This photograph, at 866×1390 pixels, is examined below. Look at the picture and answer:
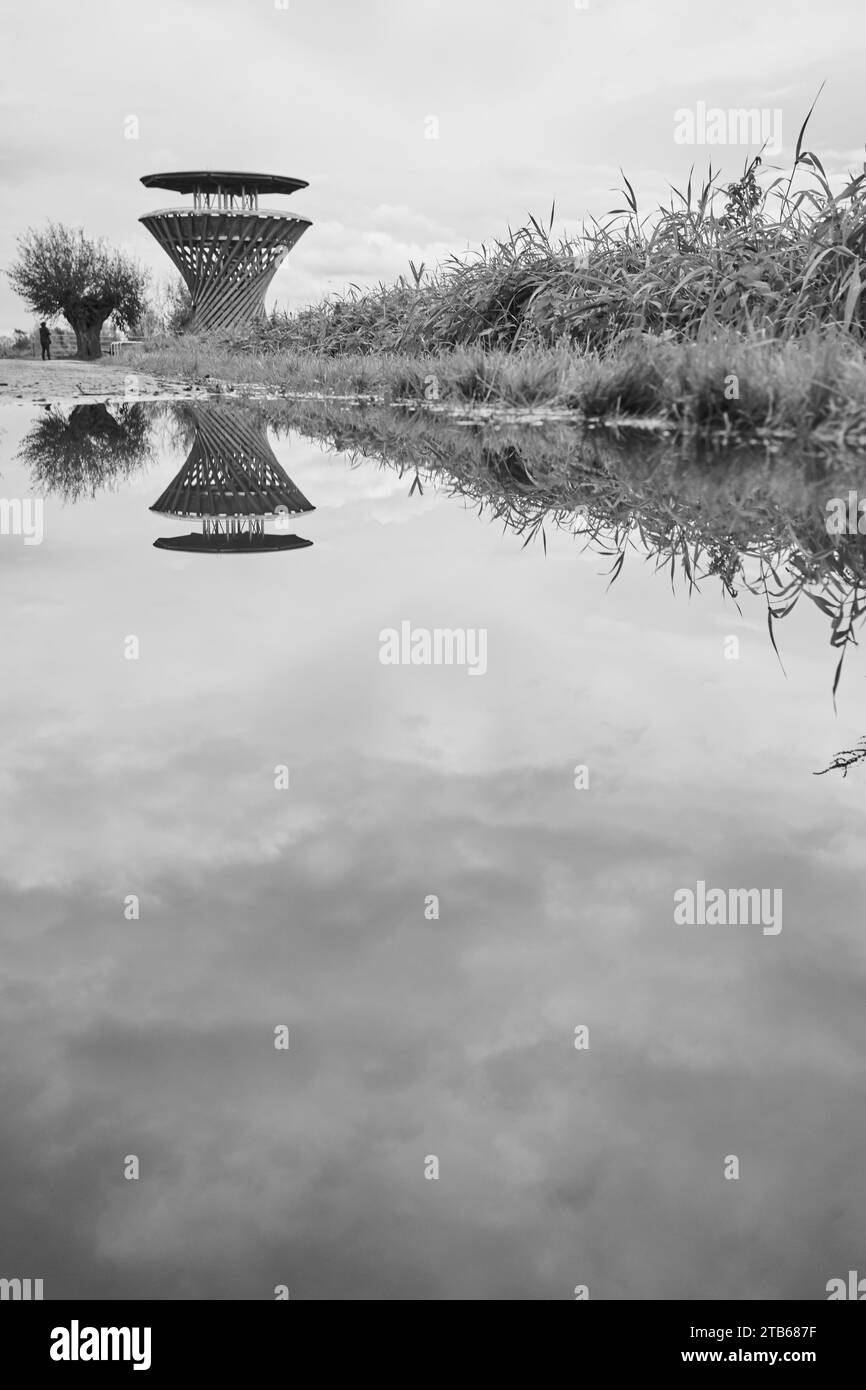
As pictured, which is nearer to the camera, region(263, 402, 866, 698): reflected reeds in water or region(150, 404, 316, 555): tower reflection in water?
region(263, 402, 866, 698): reflected reeds in water

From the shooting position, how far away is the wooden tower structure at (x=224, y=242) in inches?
925

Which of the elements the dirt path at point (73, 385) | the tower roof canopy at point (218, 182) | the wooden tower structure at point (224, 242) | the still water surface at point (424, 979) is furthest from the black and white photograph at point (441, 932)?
the tower roof canopy at point (218, 182)

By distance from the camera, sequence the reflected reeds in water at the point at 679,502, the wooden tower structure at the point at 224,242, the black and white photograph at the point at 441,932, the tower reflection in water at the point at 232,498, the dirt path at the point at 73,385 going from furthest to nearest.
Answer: the wooden tower structure at the point at 224,242 → the dirt path at the point at 73,385 → the tower reflection in water at the point at 232,498 → the reflected reeds in water at the point at 679,502 → the black and white photograph at the point at 441,932

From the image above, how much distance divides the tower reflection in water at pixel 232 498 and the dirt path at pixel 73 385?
5.44 metres

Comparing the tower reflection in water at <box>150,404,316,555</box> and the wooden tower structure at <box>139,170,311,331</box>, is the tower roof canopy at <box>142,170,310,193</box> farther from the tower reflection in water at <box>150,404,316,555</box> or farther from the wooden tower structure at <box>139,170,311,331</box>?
the tower reflection in water at <box>150,404,316,555</box>

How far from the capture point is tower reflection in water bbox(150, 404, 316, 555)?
3260mm

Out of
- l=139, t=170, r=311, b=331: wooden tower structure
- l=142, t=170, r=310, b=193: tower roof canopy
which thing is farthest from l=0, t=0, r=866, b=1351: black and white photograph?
l=142, t=170, r=310, b=193: tower roof canopy

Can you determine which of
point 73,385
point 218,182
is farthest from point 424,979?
point 218,182

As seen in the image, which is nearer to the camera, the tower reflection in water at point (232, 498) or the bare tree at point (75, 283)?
the tower reflection in water at point (232, 498)

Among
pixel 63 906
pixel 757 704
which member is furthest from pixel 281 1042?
pixel 757 704

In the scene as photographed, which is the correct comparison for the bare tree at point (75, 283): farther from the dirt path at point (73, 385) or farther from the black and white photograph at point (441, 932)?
the black and white photograph at point (441, 932)

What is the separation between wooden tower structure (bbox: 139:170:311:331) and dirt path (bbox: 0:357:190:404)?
721 cm

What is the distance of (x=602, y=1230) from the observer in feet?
2.47

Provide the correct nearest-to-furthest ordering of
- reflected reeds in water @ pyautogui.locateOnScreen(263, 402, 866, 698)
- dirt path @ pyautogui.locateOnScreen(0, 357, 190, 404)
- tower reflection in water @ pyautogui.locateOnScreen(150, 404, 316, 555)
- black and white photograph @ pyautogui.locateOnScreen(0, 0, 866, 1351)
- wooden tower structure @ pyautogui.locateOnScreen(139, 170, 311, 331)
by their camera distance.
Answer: black and white photograph @ pyautogui.locateOnScreen(0, 0, 866, 1351)
reflected reeds in water @ pyautogui.locateOnScreen(263, 402, 866, 698)
tower reflection in water @ pyautogui.locateOnScreen(150, 404, 316, 555)
dirt path @ pyautogui.locateOnScreen(0, 357, 190, 404)
wooden tower structure @ pyautogui.locateOnScreen(139, 170, 311, 331)
